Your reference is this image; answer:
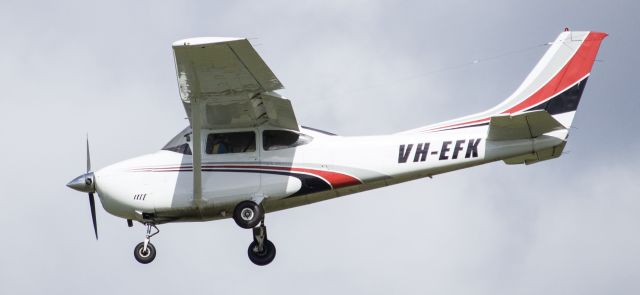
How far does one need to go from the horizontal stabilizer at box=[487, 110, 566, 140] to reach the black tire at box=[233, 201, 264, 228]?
3.98 meters

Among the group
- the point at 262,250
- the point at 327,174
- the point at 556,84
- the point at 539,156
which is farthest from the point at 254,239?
the point at 556,84

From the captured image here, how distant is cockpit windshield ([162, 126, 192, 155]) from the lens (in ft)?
77.7

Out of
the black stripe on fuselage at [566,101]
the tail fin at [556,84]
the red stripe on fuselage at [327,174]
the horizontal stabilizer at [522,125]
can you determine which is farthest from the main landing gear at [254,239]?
the black stripe on fuselage at [566,101]

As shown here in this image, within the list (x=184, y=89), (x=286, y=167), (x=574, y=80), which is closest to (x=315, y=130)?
(x=286, y=167)

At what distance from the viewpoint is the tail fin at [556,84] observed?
75.8 feet

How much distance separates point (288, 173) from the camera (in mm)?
23094

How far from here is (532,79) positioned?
23.4m

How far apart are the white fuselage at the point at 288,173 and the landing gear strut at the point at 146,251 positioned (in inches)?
12.0

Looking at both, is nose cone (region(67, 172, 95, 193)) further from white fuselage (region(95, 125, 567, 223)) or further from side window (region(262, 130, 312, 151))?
side window (region(262, 130, 312, 151))

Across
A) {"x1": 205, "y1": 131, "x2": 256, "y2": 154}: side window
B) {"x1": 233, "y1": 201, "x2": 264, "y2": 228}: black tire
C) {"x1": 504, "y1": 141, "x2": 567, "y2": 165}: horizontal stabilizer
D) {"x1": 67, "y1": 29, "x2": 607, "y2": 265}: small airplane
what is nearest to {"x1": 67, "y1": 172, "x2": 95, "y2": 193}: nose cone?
{"x1": 67, "y1": 29, "x2": 607, "y2": 265}: small airplane

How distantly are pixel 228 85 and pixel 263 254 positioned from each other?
351 cm

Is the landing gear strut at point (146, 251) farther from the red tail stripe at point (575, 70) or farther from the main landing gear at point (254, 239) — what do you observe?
the red tail stripe at point (575, 70)

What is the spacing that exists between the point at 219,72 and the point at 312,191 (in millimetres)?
2853

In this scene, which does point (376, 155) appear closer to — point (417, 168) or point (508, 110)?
point (417, 168)
